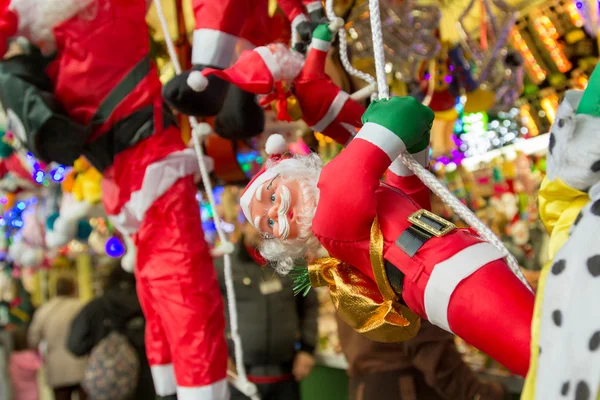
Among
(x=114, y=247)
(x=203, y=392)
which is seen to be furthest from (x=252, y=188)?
(x=114, y=247)

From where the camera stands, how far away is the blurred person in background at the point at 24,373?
284cm

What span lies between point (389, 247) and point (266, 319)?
1.17 m

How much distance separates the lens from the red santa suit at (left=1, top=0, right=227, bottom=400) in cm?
120

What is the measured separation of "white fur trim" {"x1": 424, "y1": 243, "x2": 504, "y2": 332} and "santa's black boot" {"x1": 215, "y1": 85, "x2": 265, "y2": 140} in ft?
1.93

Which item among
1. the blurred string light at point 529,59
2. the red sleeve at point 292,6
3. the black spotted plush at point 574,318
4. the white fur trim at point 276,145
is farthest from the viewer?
the blurred string light at point 529,59

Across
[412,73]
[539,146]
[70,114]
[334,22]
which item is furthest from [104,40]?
[539,146]

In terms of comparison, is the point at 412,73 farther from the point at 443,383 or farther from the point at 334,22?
the point at 443,383

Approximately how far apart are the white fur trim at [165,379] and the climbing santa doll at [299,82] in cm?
61

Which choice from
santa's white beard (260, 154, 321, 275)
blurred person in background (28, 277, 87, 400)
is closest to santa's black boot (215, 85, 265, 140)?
santa's white beard (260, 154, 321, 275)

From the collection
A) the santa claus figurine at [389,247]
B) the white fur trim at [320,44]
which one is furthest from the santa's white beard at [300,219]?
the white fur trim at [320,44]

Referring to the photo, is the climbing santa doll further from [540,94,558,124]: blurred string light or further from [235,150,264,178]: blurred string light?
[540,94,558,124]: blurred string light

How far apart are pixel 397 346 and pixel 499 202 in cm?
111

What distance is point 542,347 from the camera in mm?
520

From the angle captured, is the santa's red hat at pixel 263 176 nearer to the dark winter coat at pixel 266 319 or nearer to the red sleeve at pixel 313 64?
the red sleeve at pixel 313 64
